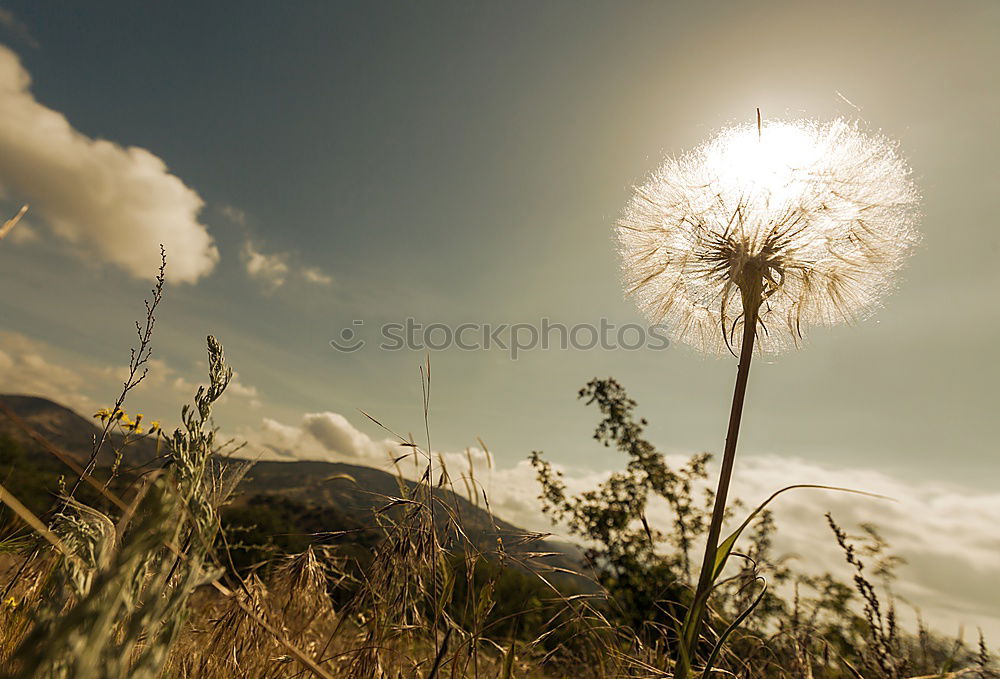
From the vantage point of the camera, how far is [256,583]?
2.20m

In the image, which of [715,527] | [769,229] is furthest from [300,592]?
[769,229]

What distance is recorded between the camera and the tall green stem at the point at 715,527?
147 centimetres

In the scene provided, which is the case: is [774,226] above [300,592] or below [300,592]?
above

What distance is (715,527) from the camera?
1649 mm

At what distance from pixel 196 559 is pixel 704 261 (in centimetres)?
272

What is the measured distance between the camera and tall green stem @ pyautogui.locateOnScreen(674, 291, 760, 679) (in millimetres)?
1469

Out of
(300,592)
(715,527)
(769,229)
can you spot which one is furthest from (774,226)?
(300,592)

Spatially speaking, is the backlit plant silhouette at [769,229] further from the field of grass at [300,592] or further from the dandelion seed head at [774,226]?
the field of grass at [300,592]

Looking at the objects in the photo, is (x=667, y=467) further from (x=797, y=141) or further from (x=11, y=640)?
(x=11, y=640)

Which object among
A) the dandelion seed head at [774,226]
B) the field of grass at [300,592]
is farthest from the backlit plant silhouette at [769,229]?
the field of grass at [300,592]

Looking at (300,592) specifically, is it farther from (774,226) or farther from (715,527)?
(774,226)

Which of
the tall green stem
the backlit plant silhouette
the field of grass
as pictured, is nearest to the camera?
the field of grass

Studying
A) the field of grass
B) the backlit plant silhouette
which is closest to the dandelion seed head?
the backlit plant silhouette

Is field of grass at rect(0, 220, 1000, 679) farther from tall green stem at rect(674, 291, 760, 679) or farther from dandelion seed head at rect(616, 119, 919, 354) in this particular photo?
dandelion seed head at rect(616, 119, 919, 354)
